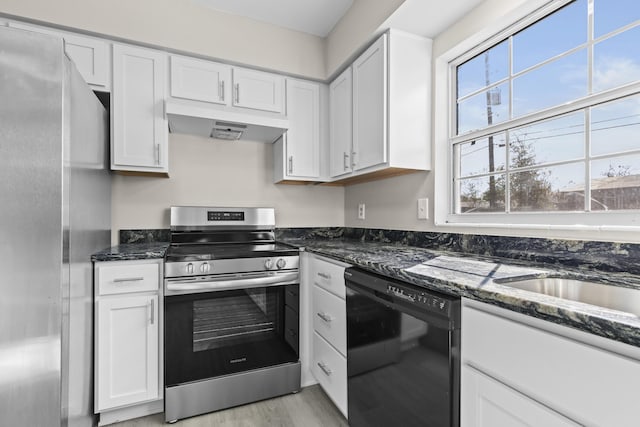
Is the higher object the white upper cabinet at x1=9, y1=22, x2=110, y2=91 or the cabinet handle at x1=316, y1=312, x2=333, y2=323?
the white upper cabinet at x1=9, y1=22, x2=110, y2=91

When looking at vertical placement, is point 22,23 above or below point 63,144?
above

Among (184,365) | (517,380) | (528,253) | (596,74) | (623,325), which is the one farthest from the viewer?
(184,365)

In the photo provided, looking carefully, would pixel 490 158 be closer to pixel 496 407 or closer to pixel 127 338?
pixel 496 407

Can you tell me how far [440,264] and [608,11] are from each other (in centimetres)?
122

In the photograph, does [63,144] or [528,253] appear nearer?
[63,144]

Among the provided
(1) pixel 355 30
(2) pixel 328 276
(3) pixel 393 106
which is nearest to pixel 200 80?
(1) pixel 355 30

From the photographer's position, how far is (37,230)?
3.90 ft

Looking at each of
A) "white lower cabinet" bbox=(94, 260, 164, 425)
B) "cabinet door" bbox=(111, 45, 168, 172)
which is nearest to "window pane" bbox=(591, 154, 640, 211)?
"white lower cabinet" bbox=(94, 260, 164, 425)

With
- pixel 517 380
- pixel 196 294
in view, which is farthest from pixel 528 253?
pixel 196 294

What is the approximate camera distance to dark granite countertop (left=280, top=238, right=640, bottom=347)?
0.63 m

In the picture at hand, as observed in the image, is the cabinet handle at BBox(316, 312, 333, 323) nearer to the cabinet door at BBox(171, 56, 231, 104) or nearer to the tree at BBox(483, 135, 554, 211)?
the tree at BBox(483, 135, 554, 211)

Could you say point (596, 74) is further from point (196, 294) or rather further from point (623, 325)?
point (196, 294)

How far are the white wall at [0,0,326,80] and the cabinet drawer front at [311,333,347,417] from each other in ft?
6.57

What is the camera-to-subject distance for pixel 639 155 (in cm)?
116
